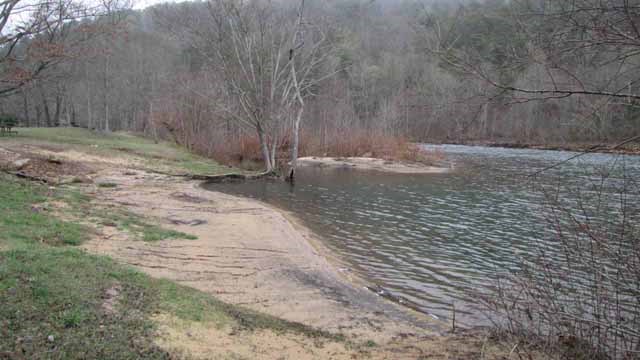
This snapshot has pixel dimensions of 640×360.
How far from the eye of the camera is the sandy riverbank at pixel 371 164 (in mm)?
32844

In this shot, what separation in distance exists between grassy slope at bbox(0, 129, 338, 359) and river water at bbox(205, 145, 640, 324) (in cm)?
371

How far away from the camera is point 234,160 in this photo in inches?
1270

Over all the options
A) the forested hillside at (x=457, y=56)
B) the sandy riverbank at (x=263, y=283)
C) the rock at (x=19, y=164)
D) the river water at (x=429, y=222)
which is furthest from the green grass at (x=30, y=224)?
the rock at (x=19, y=164)

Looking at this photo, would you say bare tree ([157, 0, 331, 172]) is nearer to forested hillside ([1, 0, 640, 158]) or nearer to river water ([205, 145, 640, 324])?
forested hillside ([1, 0, 640, 158])

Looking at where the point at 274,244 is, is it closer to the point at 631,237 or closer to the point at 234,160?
the point at 631,237

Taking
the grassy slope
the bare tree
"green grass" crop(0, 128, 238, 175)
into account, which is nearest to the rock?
"green grass" crop(0, 128, 238, 175)

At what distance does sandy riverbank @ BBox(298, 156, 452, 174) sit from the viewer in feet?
108

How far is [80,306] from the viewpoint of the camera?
16.6ft

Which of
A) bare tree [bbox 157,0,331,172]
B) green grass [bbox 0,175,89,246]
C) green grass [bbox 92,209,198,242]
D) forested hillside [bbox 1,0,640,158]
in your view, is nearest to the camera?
forested hillside [bbox 1,0,640,158]

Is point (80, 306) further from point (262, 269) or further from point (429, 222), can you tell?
point (429, 222)

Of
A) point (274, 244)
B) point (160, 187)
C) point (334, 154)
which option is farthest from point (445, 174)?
point (274, 244)

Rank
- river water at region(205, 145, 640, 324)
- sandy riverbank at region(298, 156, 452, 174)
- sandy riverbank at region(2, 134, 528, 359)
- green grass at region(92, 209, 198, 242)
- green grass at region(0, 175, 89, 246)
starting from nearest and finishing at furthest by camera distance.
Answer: sandy riverbank at region(2, 134, 528, 359) → green grass at region(0, 175, 89, 246) → river water at region(205, 145, 640, 324) → green grass at region(92, 209, 198, 242) → sandy riverbank at region(298, 156, 452, 174)

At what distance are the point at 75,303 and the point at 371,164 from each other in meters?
31.5

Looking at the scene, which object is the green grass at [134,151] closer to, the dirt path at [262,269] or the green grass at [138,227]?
the dirt path at [262,269]
